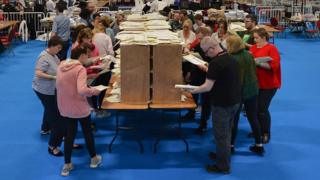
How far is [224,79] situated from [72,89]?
1622mm

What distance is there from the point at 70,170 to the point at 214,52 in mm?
2131

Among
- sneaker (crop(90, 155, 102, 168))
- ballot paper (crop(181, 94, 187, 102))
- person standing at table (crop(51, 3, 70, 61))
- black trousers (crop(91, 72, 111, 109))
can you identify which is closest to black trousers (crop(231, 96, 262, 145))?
ballot paper (crop(181, 94, 187, 102))

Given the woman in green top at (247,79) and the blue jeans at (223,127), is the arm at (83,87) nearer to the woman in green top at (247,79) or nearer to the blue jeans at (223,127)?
the blue jeans at (223,127)

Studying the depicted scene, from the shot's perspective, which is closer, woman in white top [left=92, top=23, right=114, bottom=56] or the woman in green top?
the woman in green top

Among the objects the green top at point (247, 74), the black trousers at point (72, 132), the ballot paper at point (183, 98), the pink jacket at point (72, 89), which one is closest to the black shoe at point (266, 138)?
the green top at point (247, 74)

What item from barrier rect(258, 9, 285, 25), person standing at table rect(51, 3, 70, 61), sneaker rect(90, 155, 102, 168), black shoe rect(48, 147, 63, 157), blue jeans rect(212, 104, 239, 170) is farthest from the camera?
barrier rect(258, 9, 285, 25)

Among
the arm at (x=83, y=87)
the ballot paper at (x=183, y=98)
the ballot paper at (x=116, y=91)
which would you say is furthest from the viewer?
the ballot paper at (x=116, y=91)

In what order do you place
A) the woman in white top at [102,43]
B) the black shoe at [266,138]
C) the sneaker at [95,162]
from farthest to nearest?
the woman in white top at [102,43] → the black shoe at [266,138] → the sneaker at [95,162]

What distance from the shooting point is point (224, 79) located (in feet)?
16.1

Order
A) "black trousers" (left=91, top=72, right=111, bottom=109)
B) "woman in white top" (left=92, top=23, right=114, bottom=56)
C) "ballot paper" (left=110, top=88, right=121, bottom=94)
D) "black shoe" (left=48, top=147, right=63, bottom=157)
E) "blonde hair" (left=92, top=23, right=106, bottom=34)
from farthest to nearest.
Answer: "blonde hair" (left=92, top=23, right=106, bottom=34) < "black trousers" (left=91, top=72, right=111, bottom=109) < "woman in white top" (left=92, top=23, right=114, bottom=56) < "ballot paper" (left=110, top=88, right=121, bottom=94) < "black shoe" (left=48, top=147, right=63, bottom=157)

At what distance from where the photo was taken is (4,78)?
10.7 meters

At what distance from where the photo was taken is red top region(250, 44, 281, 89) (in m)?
5.69

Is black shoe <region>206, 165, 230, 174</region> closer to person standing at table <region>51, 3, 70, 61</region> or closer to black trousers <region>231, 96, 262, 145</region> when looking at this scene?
black trousers <region>231, 96, 262, 145</region>

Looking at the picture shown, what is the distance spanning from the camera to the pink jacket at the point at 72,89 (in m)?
4.84
